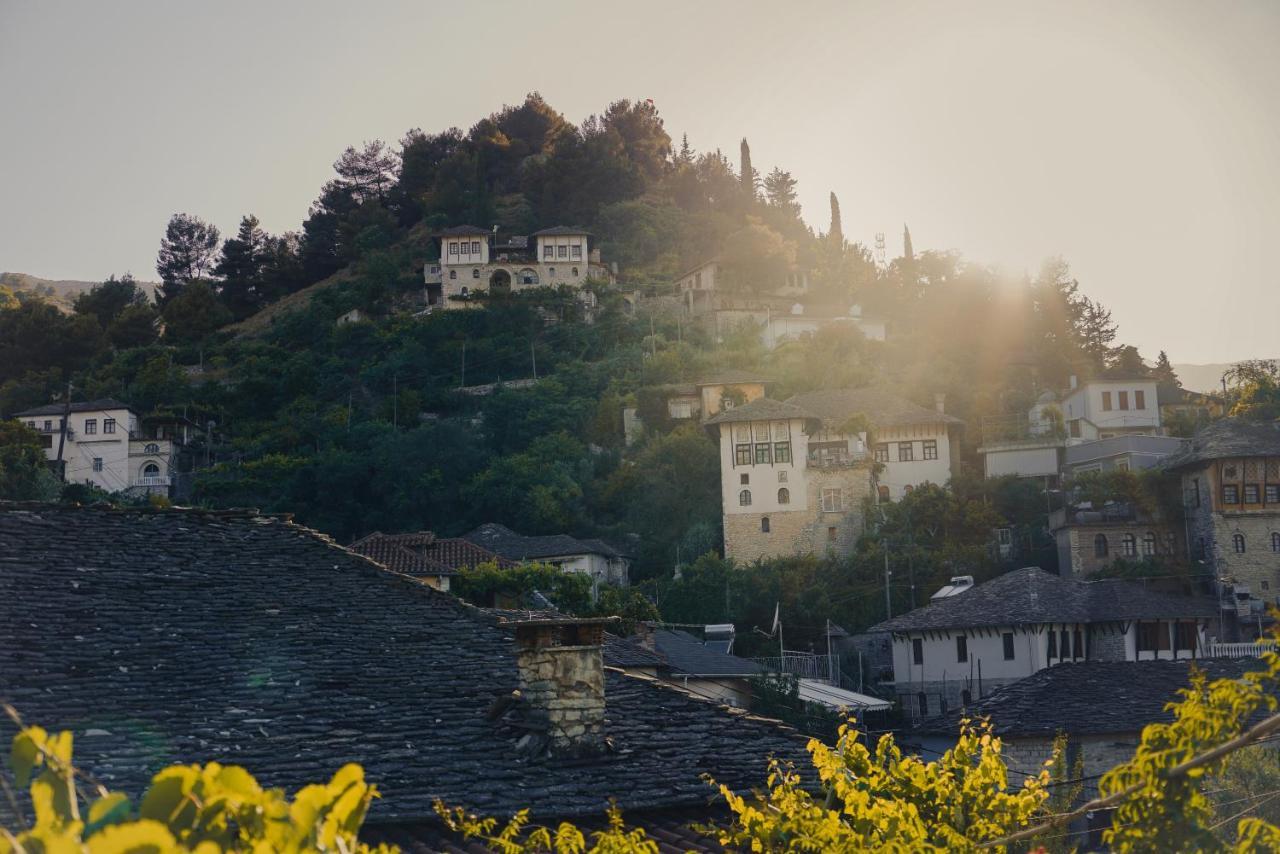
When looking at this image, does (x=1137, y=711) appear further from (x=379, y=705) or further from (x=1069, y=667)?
(x=379, y=705)

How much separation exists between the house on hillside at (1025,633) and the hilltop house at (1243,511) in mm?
8468

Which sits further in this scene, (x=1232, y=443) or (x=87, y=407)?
(x=87, y=407)

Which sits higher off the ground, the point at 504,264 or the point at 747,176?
the point at 747,176

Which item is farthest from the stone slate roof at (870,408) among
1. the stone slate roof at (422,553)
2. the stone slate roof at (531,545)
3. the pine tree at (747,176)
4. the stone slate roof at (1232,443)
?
the pine tree at (747,176)

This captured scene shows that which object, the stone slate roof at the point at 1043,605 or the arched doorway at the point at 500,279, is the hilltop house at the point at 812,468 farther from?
the arched doorway at the point at 500,279

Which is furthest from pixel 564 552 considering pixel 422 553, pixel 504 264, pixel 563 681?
pixel 563 681

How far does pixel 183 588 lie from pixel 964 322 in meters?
82.7

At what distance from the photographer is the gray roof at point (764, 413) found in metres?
68.7

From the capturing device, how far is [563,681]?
12.1m

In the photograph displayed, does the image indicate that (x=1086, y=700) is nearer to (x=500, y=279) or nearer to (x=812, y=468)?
(x=812, y=468)

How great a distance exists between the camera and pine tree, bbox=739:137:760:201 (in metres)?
123

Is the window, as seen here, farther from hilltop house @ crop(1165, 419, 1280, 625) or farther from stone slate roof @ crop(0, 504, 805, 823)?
stone slate roof @ crop(0, 504, 805, 823)

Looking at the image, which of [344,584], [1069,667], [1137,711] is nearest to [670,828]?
[344,584]

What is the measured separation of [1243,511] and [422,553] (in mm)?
31133
